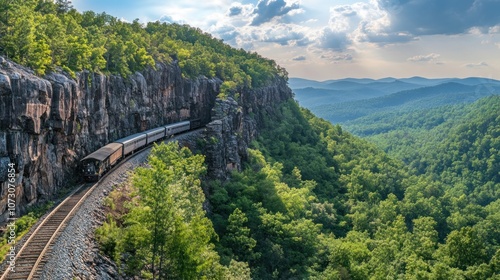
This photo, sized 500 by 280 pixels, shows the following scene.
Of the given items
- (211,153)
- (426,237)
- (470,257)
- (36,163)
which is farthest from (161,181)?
(426,237)

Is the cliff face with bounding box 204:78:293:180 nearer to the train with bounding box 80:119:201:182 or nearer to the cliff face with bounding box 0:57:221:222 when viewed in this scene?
the train with bounding box 80:119:201:182

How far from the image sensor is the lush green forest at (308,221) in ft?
103

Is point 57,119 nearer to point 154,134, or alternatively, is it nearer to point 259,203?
point 154,134

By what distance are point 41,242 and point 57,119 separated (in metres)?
13.8

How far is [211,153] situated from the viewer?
213 ft

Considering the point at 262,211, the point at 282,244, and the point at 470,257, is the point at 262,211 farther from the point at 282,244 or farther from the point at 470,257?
the point at 470,257

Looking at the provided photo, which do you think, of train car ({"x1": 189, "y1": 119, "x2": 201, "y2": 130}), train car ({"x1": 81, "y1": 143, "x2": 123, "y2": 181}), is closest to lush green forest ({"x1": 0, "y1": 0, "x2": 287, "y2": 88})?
train car ({"x1": 81, "y1": 143, "x2": 123, "y2": 181})

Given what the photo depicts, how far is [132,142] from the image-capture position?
54.2 meters

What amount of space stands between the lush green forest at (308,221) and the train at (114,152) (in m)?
4.86

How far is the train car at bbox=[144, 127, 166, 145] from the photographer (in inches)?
2370

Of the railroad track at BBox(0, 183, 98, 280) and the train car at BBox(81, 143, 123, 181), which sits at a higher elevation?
the train car at BBox(81, 143, 123, 181)

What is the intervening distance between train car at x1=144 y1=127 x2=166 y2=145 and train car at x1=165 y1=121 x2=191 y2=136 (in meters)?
1.72

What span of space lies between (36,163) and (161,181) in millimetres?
13047

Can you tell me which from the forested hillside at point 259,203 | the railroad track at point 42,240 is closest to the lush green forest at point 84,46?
the forested hillside at point 259,203
